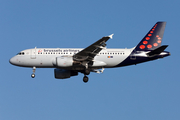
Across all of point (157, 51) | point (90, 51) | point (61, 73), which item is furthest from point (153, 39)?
Result: point (61, 73)

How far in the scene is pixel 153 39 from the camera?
4622 centimetres

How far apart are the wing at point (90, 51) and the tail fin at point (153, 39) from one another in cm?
663

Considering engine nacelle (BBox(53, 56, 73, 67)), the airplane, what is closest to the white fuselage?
the airplane

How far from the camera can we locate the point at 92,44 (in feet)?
130

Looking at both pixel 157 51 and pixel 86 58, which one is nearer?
pixel 86 58

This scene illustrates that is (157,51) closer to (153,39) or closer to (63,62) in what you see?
(153,39)

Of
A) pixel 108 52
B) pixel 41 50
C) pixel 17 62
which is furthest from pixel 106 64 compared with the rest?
pixel 17 62

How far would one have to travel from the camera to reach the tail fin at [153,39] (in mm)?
45400

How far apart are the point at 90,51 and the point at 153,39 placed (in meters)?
10.2

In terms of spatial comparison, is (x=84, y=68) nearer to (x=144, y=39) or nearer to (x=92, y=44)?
(x=92, y=44)

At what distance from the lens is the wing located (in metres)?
39.4

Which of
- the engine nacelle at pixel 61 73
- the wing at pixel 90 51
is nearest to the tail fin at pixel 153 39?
the wing at pixel 90 51

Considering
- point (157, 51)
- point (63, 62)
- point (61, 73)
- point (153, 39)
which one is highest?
point (153, 39)

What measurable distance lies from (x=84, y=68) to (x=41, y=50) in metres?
6.21
